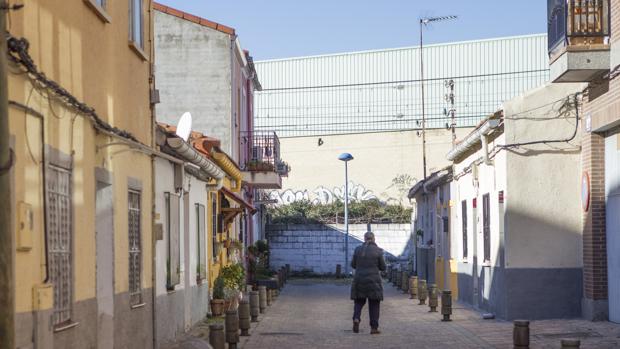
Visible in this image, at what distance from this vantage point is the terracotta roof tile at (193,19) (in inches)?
1195

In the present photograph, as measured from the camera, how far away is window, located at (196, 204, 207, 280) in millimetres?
20234

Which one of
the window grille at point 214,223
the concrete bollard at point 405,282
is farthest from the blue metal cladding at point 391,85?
the window grille at point 214,223

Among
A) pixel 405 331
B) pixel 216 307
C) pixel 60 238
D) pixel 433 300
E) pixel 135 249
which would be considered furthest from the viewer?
pixel 433 300

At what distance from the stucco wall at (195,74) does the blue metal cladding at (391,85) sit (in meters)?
21.8

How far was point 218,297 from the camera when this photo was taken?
21.8 meters

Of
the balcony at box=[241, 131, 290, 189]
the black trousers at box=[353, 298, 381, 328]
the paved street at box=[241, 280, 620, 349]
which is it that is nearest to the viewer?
the paved street at box=[241, 280, 620, 349]

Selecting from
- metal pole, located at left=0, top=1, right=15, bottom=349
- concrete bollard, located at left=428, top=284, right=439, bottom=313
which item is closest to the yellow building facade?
metal pole, located at left=0, top=1, right=15, bottom=349

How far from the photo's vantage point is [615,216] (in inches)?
674

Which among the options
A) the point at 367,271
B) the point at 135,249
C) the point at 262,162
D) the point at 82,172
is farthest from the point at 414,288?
the point at 82,172

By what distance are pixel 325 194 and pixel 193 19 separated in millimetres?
23848

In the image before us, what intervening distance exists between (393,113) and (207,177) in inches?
1293

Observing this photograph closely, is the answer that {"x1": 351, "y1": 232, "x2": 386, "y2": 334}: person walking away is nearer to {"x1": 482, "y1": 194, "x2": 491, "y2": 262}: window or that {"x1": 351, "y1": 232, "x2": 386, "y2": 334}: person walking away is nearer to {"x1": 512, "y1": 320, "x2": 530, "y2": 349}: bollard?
{"x1": 482, "y1": 194, "x2": 491, "y2": 262}: window

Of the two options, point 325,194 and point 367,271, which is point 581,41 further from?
point 325,194

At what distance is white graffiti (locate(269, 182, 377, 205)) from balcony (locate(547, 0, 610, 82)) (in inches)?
1360
